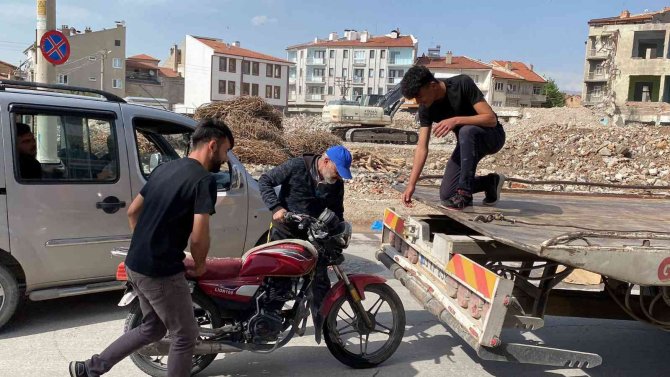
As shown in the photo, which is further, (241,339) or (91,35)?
(91,35)

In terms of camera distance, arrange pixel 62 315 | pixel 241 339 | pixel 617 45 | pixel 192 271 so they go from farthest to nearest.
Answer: pixel 617 45 → pixel 62 315 → pixel 241 339 → pixel 192 271

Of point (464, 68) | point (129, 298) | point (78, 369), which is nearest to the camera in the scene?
point (78, 369)

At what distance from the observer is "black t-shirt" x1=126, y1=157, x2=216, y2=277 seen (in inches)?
124

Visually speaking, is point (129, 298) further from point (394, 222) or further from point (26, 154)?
point (394, 222)

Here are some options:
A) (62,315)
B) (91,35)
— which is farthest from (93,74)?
(62,315)

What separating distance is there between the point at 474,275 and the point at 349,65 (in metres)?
97.6

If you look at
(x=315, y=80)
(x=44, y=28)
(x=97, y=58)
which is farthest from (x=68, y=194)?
(x=315, y=80)

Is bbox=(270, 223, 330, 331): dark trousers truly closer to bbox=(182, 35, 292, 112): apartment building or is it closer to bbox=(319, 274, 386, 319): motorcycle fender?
bbox=(319, 274, 386, 319): motorcycle fender

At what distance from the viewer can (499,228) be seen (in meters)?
3.83

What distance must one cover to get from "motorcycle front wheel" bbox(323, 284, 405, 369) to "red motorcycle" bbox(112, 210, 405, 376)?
0.01 m

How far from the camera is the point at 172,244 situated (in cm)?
326

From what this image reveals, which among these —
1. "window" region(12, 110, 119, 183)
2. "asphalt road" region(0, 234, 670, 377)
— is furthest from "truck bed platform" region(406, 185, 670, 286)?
"window" region(12, 110, 119, 183)

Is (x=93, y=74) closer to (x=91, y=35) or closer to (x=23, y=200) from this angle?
(x=91, y=35)

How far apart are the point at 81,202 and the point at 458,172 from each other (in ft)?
10.3
